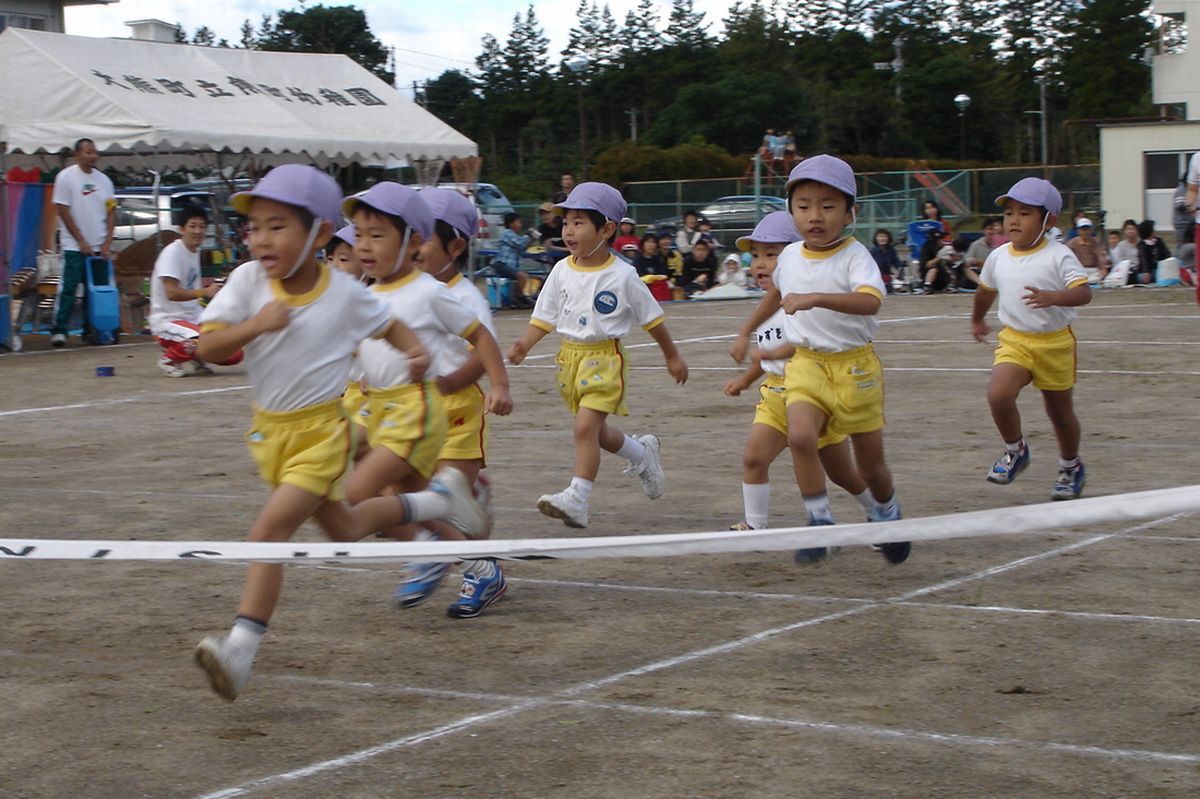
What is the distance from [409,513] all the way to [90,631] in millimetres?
1307

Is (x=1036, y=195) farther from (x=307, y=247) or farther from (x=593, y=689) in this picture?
(x=307, y=247)

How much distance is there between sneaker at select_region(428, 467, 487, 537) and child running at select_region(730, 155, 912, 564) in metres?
1.48

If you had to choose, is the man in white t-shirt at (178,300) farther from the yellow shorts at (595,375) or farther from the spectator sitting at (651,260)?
the spectator sitting at (651,260)

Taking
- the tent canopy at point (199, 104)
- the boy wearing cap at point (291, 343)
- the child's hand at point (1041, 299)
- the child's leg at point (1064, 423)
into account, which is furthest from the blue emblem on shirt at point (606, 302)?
the tent canopy at point (199, 104)

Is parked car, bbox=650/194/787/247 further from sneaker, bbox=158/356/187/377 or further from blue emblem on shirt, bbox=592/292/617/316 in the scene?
blue emblem on shirt, bbox=592/292/617/316

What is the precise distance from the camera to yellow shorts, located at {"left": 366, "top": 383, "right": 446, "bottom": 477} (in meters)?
5.78

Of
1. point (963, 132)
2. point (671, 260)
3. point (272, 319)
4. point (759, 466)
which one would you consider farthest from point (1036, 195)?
point (963, 132)

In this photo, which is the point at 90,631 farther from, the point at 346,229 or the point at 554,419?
the point at 554,419

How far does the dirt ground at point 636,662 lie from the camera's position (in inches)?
165

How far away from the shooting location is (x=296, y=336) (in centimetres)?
507

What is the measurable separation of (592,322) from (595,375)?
0.27m

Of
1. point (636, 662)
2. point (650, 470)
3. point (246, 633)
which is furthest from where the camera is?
point (650, 470)

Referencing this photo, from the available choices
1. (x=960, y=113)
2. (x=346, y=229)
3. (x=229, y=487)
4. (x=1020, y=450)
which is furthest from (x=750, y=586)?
(x=960, y=113)

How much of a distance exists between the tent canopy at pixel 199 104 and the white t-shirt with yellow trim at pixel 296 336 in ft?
49.3
